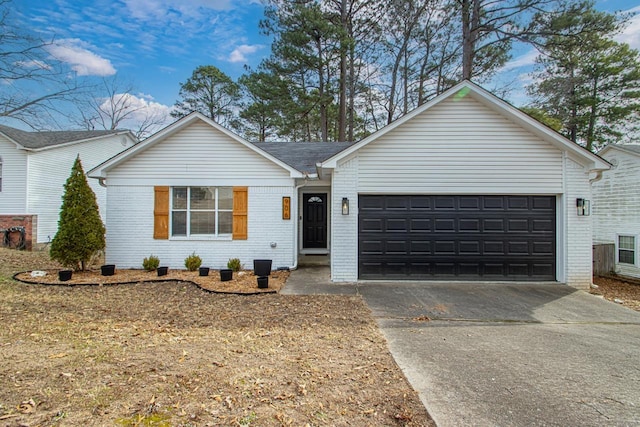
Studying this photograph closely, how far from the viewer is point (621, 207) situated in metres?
10.3

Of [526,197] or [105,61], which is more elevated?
[105,61]

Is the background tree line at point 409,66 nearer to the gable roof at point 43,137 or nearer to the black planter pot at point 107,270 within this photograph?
the gable roof at point 43,137

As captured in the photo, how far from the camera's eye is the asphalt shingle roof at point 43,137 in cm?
1262

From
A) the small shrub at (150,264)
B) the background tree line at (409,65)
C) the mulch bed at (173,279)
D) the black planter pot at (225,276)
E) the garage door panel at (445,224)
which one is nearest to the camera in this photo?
the mulch bed at (173,279)

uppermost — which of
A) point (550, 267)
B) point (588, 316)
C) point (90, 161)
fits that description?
point (90, 161)

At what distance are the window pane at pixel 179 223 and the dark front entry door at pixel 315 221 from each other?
164 inches

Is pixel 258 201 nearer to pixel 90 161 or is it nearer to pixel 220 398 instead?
pixel 220 398

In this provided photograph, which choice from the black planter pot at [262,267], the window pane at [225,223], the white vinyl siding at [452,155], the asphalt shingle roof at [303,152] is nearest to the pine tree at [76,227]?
the window pane at [225,223]

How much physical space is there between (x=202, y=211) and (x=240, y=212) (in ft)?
3.75

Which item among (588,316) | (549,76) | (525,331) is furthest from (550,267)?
(549,76)

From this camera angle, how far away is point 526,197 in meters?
7.79

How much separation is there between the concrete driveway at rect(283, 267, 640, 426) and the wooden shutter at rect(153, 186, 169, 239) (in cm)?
445

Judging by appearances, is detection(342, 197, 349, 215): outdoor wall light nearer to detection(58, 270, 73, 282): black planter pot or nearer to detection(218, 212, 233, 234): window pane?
detection(218, 212, 233, 234): window pane

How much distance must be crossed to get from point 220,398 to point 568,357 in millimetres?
4047
